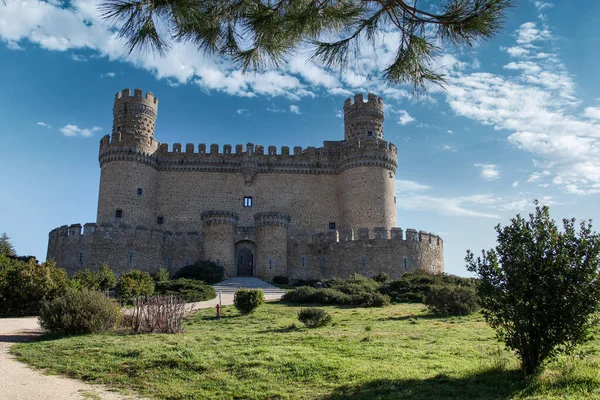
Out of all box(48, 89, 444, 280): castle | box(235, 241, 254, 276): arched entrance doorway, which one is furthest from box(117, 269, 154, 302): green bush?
box(235, 241, 254, 276): arched entrance doorway

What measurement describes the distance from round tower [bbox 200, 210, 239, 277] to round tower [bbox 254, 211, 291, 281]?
1498 millimetres

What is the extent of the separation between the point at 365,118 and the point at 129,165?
1602cm

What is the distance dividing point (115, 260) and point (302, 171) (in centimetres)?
1412

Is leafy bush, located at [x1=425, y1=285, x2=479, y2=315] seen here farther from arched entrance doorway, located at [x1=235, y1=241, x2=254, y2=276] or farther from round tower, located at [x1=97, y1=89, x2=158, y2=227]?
round tower, located at [x1=97, y1=89, x2=158, y2=227]

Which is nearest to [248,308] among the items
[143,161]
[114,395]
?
[114,395]

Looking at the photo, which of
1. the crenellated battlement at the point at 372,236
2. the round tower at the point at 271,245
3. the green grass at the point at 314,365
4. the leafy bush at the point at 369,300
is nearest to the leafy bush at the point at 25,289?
the green grass at the point at 314,365

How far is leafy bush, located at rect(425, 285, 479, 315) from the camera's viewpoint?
51.4 ft

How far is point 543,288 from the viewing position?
7.10 meters

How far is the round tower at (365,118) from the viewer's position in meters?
36.1

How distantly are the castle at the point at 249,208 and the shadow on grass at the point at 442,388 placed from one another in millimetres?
21933

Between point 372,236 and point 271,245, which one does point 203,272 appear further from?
point 372,236

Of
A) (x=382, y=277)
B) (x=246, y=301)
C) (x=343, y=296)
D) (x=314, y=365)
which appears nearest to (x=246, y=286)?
(x=382, y=277)

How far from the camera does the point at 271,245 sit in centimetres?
3011

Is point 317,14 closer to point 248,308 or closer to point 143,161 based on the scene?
point 248,308
